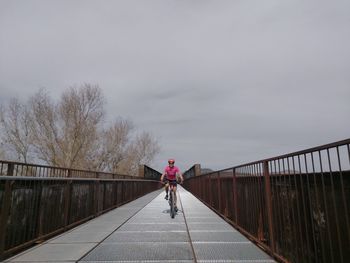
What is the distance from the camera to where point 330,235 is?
2527 millimetres

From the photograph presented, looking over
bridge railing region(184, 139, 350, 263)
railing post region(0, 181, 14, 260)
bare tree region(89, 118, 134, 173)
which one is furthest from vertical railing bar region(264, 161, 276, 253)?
bare tree region(89, 118, 134, 173)

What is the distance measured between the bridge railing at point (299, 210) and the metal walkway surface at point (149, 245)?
1.53 ft

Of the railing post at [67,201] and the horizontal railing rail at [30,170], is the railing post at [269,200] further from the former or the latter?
the horizontal railing rail at [30,170]

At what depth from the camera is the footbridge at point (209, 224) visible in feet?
8.83

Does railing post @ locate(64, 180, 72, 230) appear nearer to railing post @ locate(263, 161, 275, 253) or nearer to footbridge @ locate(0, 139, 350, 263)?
footbridge @ locate(0, 139, 350, 263)

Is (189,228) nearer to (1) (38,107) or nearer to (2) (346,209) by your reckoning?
(2) (346,209)

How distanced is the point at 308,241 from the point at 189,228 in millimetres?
3599

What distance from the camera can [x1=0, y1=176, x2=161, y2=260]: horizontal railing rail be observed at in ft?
12.9

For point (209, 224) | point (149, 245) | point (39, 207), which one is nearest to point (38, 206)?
point (39, 207)

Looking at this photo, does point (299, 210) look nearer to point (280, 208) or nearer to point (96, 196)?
point (280, 208)

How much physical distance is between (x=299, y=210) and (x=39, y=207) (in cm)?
441

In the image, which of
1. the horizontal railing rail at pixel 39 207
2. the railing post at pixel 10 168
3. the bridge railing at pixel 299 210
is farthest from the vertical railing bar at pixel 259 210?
the railing post at pixel 10 168

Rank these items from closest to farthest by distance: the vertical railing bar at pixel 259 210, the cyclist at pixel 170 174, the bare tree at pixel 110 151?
the vertical railing bar at pixel 259 210 → the cyclist at pixel 170 174 → the bare tree at pixel 110 151

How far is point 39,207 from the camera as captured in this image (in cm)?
484
